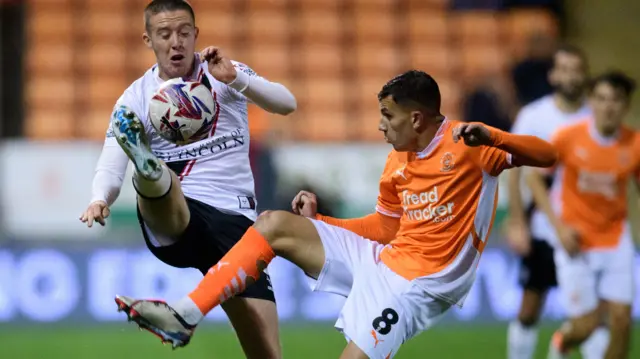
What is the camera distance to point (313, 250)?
4973mm

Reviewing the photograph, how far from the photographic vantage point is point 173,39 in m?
5.07

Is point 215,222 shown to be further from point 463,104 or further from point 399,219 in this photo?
point 463,104

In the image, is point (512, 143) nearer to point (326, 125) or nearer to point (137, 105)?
point (137, 105)

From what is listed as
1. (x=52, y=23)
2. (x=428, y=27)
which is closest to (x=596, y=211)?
(x=428, y=27)

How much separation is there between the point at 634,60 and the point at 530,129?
6.72 meters

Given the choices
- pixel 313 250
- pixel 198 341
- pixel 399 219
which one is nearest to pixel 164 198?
pixel 313 250

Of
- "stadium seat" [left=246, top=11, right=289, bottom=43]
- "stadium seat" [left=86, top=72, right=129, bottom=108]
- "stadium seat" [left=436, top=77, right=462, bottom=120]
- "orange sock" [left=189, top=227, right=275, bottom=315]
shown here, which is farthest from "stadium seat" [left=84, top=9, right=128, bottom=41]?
"orange sock" [left=189, top=227, right=275, bottom=315]

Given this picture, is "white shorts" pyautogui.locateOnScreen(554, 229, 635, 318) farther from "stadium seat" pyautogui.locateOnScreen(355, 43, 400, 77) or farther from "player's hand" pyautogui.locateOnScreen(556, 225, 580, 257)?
"stadium seat" pyautogui.locateOnScreen(355, 43, 400, 77)

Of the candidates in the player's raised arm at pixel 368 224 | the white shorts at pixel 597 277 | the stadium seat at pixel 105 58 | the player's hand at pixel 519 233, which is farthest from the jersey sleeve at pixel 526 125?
the stadium seat at pixel 105 58

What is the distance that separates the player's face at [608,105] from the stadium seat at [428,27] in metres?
7.42

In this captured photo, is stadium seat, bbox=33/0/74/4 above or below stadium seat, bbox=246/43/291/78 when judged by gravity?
above

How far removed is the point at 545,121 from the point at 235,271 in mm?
3736

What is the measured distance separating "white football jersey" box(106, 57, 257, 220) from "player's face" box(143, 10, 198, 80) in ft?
0.31

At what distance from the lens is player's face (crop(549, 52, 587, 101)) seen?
7.67m
